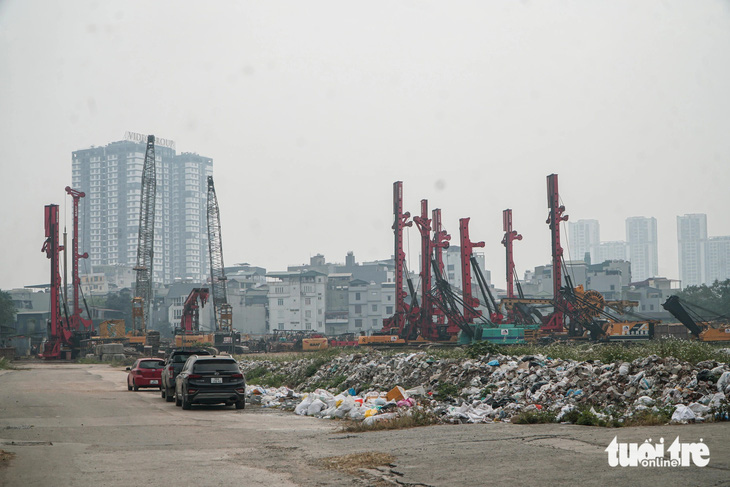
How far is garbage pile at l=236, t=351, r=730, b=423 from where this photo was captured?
1498cm

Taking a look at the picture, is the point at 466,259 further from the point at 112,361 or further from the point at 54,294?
the point at 54,294

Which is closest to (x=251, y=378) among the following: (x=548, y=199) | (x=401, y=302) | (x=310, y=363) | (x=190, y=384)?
(x=310, y=363)

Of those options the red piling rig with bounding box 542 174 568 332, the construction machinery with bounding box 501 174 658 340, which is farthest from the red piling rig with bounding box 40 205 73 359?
the red piling rig with bounding box 542 174 568 332

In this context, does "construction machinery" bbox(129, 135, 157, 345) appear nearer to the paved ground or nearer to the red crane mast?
the red crane mast

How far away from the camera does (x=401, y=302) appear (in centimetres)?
7525

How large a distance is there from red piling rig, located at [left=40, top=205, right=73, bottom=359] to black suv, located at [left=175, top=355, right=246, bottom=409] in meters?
64.6

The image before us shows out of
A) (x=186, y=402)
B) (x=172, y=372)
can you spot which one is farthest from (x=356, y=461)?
(x=172, y=372)

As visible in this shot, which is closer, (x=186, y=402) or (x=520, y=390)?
(x=520, y=390)

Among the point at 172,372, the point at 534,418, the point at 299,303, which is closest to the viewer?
the point at 534,418

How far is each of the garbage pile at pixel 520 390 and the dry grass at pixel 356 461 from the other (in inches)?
172

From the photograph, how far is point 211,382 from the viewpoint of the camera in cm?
2152

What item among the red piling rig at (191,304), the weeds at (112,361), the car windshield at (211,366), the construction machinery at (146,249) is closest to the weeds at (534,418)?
the car windshield at (211,366)

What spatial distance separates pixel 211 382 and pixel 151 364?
11.3 meters

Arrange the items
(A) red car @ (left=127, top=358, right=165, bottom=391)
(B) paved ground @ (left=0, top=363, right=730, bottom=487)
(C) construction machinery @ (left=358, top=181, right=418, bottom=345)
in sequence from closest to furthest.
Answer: (B) paved ground @ (left=0, top=363, right=730, bottom=487) → (A) red car @ (left=127, top=358, right=165, bottom=391) → (C) construction machinery @ (left=358, top=181, right=418, bottom=345)
